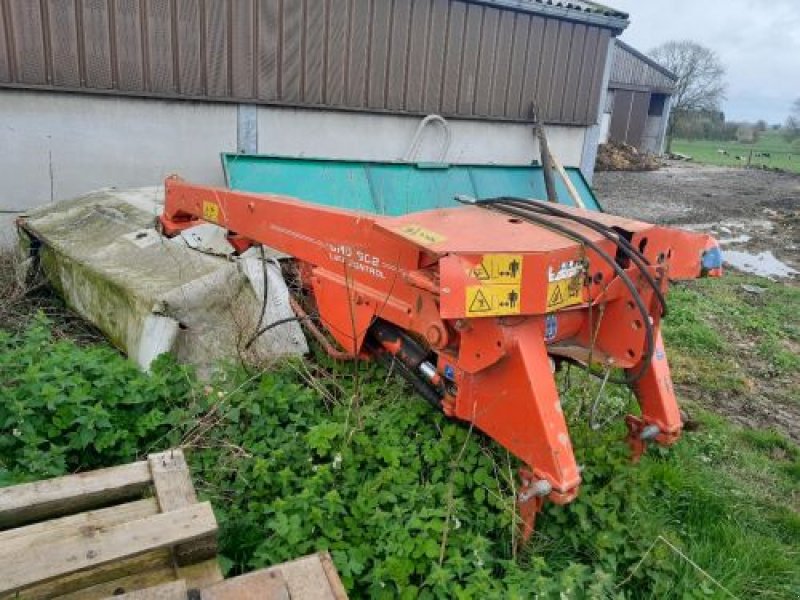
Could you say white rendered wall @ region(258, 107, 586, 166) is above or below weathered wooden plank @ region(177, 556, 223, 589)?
above

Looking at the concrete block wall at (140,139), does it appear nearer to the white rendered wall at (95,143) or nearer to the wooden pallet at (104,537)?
the white rendered wall at (95,143)

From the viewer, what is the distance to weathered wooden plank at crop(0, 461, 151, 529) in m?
2.06

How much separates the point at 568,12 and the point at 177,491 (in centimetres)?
828

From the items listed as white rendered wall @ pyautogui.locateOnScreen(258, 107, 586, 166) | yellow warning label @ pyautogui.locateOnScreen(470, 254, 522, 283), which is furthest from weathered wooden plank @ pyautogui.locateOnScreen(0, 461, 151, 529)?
white rendered wall @ pyautogui.locateOnScreen(258, 107, 586, 166)

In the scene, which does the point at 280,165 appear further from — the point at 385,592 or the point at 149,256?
the point at 385,592

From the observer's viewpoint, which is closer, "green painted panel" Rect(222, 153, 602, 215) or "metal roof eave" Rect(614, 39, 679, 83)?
"green painted panel" Rect(222, 153, 602, 215)

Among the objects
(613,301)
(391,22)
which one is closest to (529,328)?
(613,301)

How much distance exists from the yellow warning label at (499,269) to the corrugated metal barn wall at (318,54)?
520 cm

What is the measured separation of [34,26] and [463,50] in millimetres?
4727

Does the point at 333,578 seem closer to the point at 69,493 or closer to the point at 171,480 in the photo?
the point at 171,480

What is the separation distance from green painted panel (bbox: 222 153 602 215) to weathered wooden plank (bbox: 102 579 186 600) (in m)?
4.32

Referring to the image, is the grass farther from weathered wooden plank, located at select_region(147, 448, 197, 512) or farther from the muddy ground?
the muddy ground

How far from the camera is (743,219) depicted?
44.3 ft

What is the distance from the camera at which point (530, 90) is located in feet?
27.9
